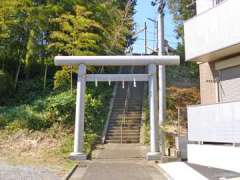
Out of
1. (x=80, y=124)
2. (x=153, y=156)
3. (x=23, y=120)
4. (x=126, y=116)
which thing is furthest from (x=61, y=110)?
(x=153, y=156)

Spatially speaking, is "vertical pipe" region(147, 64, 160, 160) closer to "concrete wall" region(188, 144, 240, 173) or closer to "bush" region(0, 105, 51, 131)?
"concrete wall" region(188, 144, 240, 173)

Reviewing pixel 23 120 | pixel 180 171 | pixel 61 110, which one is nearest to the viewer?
pixel 180 171

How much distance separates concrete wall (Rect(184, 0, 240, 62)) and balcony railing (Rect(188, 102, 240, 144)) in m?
1.95

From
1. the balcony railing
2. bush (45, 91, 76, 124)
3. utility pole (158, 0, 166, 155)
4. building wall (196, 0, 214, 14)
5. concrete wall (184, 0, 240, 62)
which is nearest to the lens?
the balcony railing

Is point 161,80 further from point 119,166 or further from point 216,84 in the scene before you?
point 119,166

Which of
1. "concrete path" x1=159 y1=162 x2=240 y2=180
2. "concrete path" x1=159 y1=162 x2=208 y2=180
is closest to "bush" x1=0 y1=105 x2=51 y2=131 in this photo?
"concrete path" x1=159 y1=162 x2=208 y2=180

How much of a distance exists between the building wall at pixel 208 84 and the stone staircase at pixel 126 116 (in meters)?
5.63

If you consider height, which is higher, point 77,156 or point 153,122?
point 153,122

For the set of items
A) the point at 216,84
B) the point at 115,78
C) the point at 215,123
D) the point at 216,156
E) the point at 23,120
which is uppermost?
the point at 115,78

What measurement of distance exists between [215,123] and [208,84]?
3.39m

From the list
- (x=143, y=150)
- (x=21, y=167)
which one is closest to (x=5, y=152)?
(x=21, y=167)

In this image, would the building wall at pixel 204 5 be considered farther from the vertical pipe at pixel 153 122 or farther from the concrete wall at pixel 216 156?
the concrete wall at pixel 216 156

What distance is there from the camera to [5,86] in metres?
25.5

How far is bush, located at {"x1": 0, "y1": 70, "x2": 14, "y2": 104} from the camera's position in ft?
81.8
